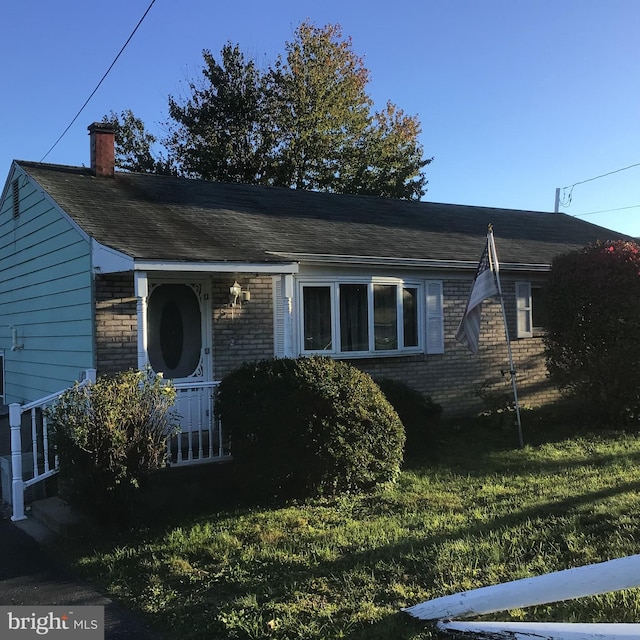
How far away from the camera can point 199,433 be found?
6793 millimetres

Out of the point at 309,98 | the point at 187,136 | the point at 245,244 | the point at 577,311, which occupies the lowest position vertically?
the point at 577,311

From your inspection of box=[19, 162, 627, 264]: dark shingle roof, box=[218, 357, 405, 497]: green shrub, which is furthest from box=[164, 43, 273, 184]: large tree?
box=[218, 357, 405, 497]: green shrub

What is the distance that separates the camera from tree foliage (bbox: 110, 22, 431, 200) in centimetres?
2712

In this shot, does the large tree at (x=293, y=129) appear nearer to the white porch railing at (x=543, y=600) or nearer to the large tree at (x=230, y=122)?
the large tree at (x=230, y=122)

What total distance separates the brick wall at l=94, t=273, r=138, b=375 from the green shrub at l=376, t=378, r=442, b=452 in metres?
3.65

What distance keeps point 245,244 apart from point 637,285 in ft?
19.2

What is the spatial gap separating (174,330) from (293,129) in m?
20.9

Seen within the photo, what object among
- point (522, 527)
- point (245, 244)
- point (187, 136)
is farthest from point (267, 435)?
point (187, 136)

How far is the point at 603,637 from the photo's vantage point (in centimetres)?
261

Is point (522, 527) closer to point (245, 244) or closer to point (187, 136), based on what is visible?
point (245, 244)

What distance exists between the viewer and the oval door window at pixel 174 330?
8578 millimetres

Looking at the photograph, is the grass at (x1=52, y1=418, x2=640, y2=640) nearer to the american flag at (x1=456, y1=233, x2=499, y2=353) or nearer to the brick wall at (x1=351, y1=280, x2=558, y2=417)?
the american flag at (x1=456, y1=233, x2=499, y2=353)

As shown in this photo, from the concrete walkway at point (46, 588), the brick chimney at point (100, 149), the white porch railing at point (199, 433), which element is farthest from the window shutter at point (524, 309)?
the concrete walkway at point (46, 588)

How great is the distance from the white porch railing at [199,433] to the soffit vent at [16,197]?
5.29m
